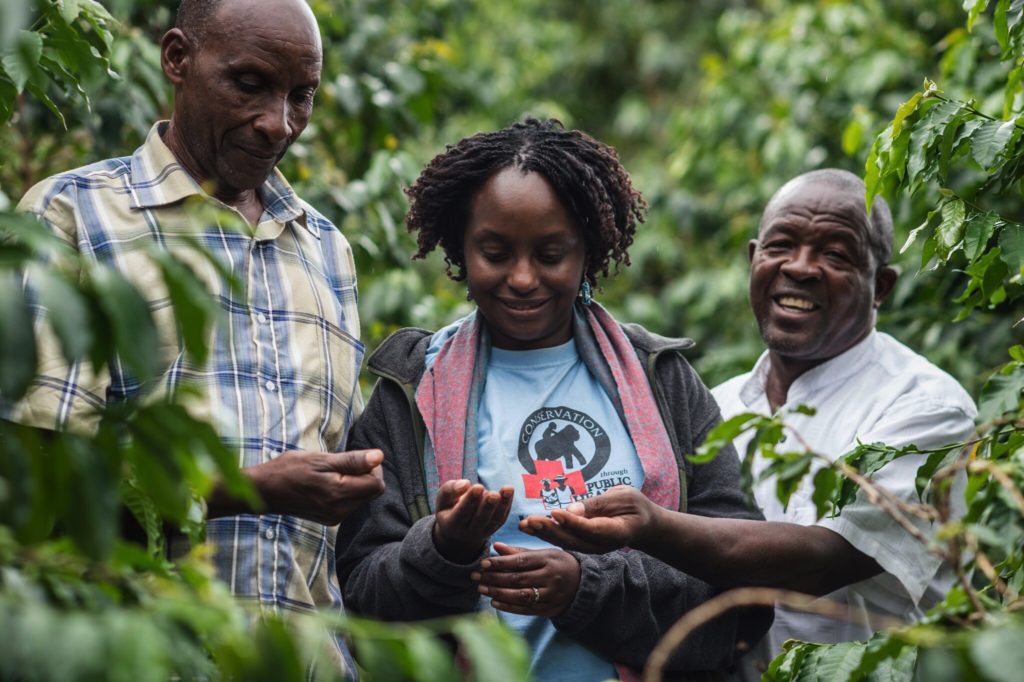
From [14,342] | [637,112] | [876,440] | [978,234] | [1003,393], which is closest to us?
[14,342]

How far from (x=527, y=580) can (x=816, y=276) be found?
4.51ft

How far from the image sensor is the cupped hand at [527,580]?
8.53 ft

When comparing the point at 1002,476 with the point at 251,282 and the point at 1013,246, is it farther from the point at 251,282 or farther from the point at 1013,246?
the point at 251,282

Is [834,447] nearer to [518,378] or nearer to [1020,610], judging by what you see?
[518,378]

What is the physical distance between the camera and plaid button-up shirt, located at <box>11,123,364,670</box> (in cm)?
248

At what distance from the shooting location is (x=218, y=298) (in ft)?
8.48

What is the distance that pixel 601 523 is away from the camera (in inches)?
99.4

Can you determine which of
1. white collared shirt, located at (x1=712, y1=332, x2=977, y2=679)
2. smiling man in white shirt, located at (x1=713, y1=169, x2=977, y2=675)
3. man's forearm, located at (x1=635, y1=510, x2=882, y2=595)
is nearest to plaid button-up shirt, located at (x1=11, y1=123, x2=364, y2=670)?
man's forearm, located at (x1=635, y1=510, x2=882, y2=595)

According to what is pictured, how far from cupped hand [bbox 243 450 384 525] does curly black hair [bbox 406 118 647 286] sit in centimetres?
87

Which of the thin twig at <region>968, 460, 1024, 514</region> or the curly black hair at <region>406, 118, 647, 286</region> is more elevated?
the curly black hair at <region>406, 118, 647, 286</region>

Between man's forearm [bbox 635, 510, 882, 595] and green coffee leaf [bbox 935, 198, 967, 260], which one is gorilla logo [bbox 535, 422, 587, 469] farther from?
green coffee leaf [bbox 935, 198, 967, 260]

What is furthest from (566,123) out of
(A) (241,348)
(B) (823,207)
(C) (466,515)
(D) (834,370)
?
(C) (466,515)

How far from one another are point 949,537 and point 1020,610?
0.95 feet

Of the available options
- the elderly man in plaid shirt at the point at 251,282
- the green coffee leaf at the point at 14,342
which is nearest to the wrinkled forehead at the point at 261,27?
the elderly man in plaid shirt at the point at 251,282
